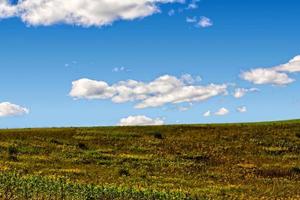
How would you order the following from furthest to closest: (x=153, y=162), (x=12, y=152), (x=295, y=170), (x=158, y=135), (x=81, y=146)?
(x=158, y=135) → (x=81, y=146) → (x=12, y=152) → (x=153, y=162) → (x=295, y=170)

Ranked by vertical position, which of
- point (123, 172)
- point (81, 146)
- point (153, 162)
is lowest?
point (123, 172)

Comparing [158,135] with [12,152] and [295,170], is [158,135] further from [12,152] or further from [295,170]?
[295,170]

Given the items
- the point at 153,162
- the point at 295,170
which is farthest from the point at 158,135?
the point at 295,170

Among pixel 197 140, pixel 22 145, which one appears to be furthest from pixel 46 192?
pixel 197 140

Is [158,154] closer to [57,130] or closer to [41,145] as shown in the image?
[41,145]

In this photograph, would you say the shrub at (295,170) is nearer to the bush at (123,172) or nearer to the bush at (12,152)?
the bush at (123,172)

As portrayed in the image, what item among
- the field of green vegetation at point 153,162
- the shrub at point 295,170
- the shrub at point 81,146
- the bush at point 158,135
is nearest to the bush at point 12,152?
the field of green vegetation at point 153,162

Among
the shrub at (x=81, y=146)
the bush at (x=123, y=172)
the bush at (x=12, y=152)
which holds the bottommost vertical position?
the bush at (x=123, y=172)

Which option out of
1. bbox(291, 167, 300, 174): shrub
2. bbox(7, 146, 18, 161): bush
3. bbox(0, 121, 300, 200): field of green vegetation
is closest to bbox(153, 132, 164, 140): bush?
bbox(0, 121, 300, 200): field of green vegetation

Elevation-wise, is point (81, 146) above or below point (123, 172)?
above

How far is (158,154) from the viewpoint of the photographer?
57.2 meters

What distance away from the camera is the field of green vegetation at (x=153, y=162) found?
33.2m

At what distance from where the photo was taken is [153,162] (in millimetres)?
52938

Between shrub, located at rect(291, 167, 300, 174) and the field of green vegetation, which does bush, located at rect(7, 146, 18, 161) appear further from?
shrub, located at rect(291, 167, 300, 174)
